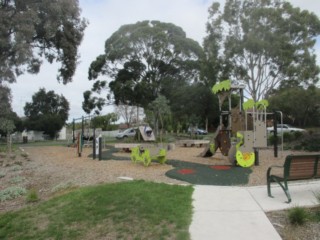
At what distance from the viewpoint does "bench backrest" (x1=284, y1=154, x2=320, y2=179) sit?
20.6ft

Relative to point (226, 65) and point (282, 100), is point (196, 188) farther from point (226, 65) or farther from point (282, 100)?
point (282, 100)

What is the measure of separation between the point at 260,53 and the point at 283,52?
1531 millimetres

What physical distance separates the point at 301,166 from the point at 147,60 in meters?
28.7

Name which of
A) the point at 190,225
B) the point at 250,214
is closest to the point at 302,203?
the point at 250,214

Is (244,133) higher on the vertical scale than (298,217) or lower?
higher

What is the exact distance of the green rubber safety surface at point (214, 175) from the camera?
8.73 metres

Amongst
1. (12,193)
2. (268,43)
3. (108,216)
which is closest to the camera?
(108,216)

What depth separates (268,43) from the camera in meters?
23.0

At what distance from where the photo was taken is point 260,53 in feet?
77.9

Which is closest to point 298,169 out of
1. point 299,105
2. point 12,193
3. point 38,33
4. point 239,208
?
point 239,208

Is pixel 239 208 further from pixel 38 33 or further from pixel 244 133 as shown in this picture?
pixel 38 33

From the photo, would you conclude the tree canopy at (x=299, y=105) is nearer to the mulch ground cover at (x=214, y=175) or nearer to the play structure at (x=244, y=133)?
the play structure at (x=244, y=133)

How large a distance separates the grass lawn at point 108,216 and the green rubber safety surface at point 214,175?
5.94ft

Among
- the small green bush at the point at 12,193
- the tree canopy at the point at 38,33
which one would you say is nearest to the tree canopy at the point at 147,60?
the tree canopy at the point at 38,33
